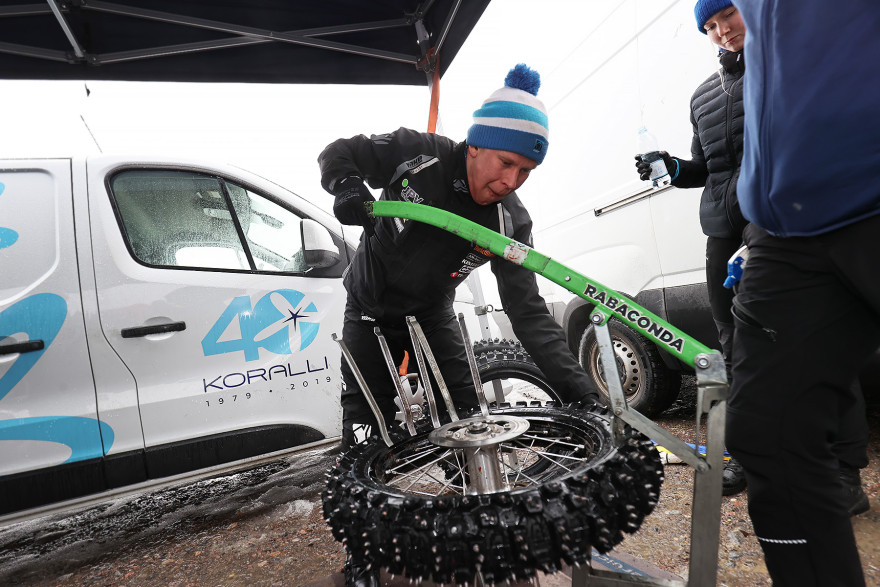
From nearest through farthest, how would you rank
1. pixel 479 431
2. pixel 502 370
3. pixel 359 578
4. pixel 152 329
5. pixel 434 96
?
1. pixel 479 431
2. pixel 359 578
3. pixel 152 329
4. pixel 502 370
5. pixel 434 96

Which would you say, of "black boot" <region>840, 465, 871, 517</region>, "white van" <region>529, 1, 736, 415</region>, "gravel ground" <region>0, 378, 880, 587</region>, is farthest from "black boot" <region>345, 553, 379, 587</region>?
"white van" <region>529, 1, 736, 415</region>

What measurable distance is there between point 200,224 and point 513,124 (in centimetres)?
164

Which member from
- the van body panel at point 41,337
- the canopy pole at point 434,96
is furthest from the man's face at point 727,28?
the van body panel at point 41,337

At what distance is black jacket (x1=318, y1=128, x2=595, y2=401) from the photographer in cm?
153

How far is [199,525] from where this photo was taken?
7.36ft

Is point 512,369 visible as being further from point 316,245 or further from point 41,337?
point 41,337

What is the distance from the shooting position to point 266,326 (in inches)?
88.0

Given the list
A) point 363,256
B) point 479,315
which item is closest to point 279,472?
point 479,315

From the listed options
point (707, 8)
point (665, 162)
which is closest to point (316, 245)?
point (665, 162)

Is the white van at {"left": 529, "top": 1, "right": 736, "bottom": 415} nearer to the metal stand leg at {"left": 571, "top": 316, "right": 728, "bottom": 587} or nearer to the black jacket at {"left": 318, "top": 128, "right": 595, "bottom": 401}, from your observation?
the black jacket at {"left": 318, "top": 128, "right": 595, "bottom": 401}

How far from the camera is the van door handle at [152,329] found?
2024mm

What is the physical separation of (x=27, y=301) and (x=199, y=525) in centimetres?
125

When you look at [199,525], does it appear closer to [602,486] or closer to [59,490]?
[59,490]

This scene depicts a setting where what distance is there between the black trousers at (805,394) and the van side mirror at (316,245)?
1745 millimetres
